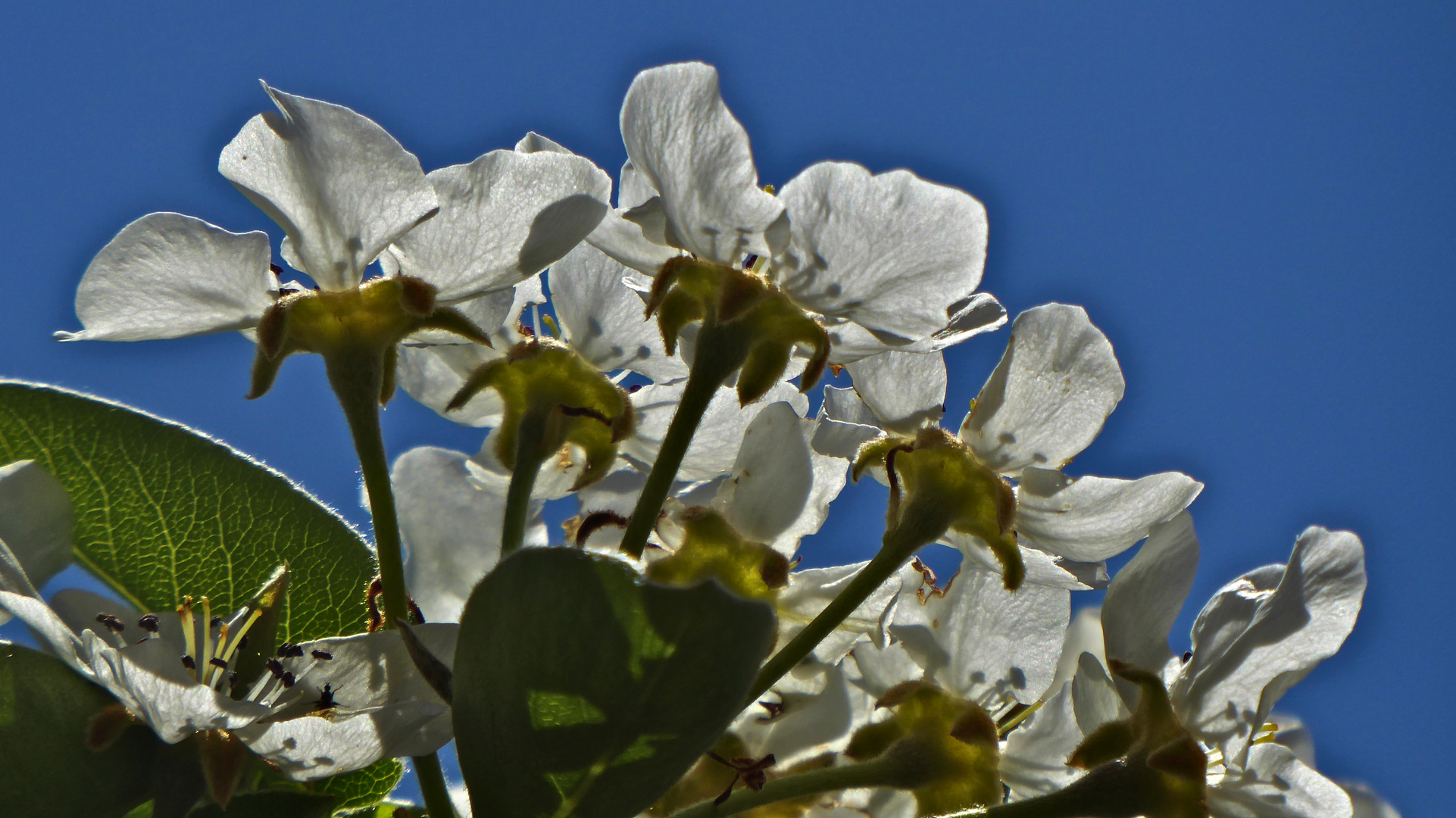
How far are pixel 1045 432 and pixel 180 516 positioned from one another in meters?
0.59

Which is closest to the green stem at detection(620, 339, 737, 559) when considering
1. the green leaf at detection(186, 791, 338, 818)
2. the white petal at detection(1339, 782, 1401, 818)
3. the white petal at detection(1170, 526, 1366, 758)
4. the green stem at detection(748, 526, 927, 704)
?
the green stem at detection(748, 526, 927, 704)

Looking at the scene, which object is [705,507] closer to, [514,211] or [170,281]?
[514,211]

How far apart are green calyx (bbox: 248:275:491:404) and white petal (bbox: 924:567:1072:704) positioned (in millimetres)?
356

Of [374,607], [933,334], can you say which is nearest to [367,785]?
[374,607]

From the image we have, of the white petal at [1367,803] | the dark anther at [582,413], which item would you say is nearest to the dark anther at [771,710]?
the dark anther at [582,413]

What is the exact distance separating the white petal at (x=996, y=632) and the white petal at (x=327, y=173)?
42cm

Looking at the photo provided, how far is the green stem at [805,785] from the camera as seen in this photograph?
67 centimetres

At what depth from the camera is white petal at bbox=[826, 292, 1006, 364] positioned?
687 millimetres

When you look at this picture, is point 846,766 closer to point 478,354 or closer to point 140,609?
point 478,354

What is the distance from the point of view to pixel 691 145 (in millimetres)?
644

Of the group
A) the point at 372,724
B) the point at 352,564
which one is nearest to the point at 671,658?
the point at 372,724

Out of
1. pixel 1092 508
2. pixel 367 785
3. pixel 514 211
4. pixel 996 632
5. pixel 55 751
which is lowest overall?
pixel 367 785

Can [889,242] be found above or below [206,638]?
above

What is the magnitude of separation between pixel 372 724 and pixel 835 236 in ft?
1.15
